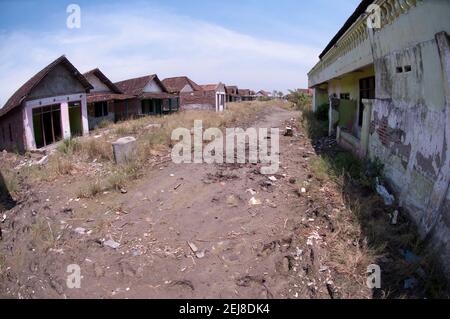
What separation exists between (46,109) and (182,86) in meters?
19.3

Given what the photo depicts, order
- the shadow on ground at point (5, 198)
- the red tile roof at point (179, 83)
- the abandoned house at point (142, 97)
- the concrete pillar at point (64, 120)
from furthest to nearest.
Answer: the red tile roof at point (179, 83) → the abandoned house at point (142, 97) → the concrete pillar at point (64, 120) → the shadow on ground at point (5, 198)

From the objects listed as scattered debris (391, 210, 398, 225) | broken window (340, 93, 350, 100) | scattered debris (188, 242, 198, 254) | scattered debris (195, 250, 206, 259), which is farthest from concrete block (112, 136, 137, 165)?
broken window (340, 93, 350, 100)

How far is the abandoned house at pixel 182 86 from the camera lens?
3041cm

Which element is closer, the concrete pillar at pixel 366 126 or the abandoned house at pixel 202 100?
the concrete pillar at pixel 366 126

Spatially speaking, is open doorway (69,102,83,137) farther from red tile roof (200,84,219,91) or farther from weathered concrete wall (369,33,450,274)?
red tile roof (200,84,219,91)

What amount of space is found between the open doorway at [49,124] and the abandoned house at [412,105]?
12.2 metres

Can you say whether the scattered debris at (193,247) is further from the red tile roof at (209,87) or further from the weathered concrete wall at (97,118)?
Answer: the red tile roof at (209,87)

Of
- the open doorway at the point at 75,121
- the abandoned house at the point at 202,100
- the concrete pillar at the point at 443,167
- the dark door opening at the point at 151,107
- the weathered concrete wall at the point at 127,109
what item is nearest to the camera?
the concrete pillar at the point at 443,167

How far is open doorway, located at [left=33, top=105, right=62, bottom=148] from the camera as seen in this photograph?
1310 centimetres

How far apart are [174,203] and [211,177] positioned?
1.34 m

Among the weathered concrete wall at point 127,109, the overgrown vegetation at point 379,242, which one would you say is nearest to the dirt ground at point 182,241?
the overgrown vegetation at point 379,242

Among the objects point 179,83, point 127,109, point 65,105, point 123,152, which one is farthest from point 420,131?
point 179,83

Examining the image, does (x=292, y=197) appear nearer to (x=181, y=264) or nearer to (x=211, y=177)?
(x=211, y=177)
